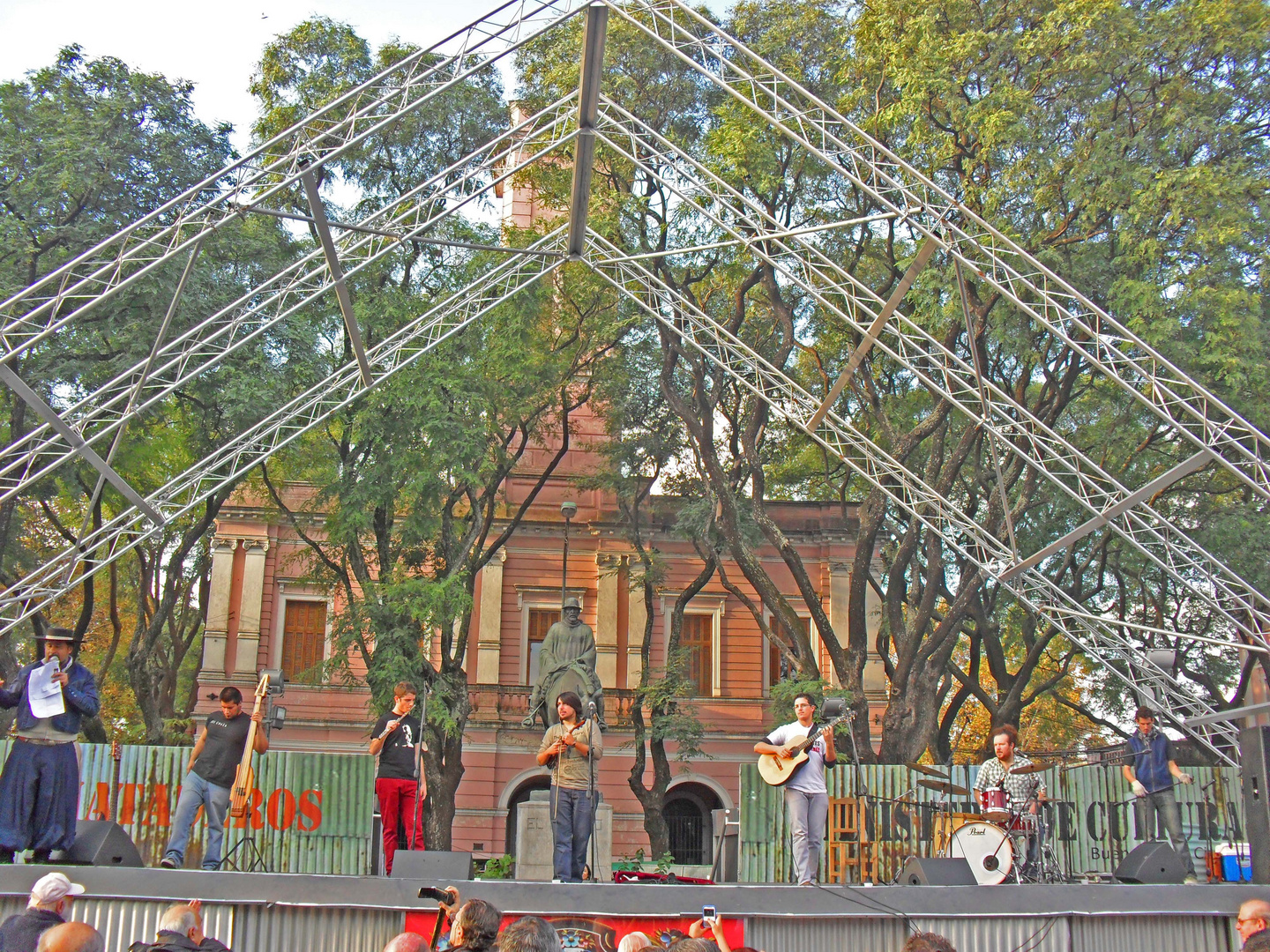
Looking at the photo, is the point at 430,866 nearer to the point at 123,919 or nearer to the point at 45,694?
the point at 123,919

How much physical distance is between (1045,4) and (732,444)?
8.51 metres

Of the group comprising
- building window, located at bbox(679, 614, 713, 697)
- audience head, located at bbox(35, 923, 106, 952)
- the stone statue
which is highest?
building window, located at bbox(679, 614, 713, 697)

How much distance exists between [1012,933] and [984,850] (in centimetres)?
165

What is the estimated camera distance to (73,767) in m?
8.32

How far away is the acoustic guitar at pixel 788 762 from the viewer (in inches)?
369

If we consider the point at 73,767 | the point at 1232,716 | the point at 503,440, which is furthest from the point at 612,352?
the point at 73,767

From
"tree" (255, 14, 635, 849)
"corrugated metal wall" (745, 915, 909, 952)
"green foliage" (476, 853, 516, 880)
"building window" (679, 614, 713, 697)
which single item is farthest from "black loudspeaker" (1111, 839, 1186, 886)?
"building window" (679, 614, 713, 697)

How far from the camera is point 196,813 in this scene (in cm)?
952

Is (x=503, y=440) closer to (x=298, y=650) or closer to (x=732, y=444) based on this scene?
(x=732, y=444)

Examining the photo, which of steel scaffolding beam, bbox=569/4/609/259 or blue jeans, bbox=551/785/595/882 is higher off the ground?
steel scaffolding beam, bbox=569/4/609/259

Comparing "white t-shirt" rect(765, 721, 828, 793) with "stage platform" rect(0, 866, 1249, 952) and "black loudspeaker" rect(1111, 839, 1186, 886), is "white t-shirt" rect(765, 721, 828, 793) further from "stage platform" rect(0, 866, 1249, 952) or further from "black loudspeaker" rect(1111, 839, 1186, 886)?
"black loudspeaker" rect(1111, 839, 1186, 886)

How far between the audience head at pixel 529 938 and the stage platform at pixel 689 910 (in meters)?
3.44

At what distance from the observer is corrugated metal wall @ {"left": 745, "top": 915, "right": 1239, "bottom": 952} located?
762 cm

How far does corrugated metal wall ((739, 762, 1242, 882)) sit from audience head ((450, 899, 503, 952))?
7666 mm
